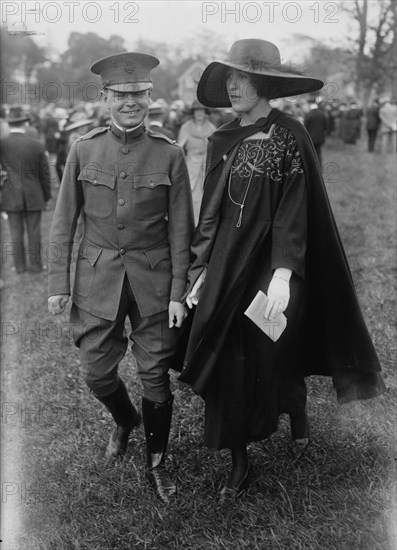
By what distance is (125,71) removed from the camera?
3213 millimetres

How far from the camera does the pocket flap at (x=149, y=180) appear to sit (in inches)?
129

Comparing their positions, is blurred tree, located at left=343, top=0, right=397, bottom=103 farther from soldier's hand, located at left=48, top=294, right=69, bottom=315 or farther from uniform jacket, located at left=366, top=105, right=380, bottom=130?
soldier's hand, located at left=48, top=294, right=69, bottom=315

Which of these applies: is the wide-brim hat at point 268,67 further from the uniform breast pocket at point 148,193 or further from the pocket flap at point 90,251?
the pocket flap at point 90,251

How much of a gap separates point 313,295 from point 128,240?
97 cm

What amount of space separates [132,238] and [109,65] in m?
0.86

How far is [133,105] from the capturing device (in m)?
3.23

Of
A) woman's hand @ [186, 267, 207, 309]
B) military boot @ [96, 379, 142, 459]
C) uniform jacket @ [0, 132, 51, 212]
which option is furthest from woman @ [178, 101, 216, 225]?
woman's hand @ [186, 267, 207, 309]

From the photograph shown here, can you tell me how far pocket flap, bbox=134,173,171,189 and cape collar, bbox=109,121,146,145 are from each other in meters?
0.20

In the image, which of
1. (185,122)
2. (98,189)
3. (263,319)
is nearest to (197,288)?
(263,319)

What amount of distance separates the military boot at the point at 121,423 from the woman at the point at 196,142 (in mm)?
4675

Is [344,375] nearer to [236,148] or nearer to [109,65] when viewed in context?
[236,148]

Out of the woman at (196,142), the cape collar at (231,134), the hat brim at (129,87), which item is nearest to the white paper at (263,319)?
the cape collar at (231,134)

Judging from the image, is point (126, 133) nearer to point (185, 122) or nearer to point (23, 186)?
point (23, 186)

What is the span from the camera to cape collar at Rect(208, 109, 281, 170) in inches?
121
